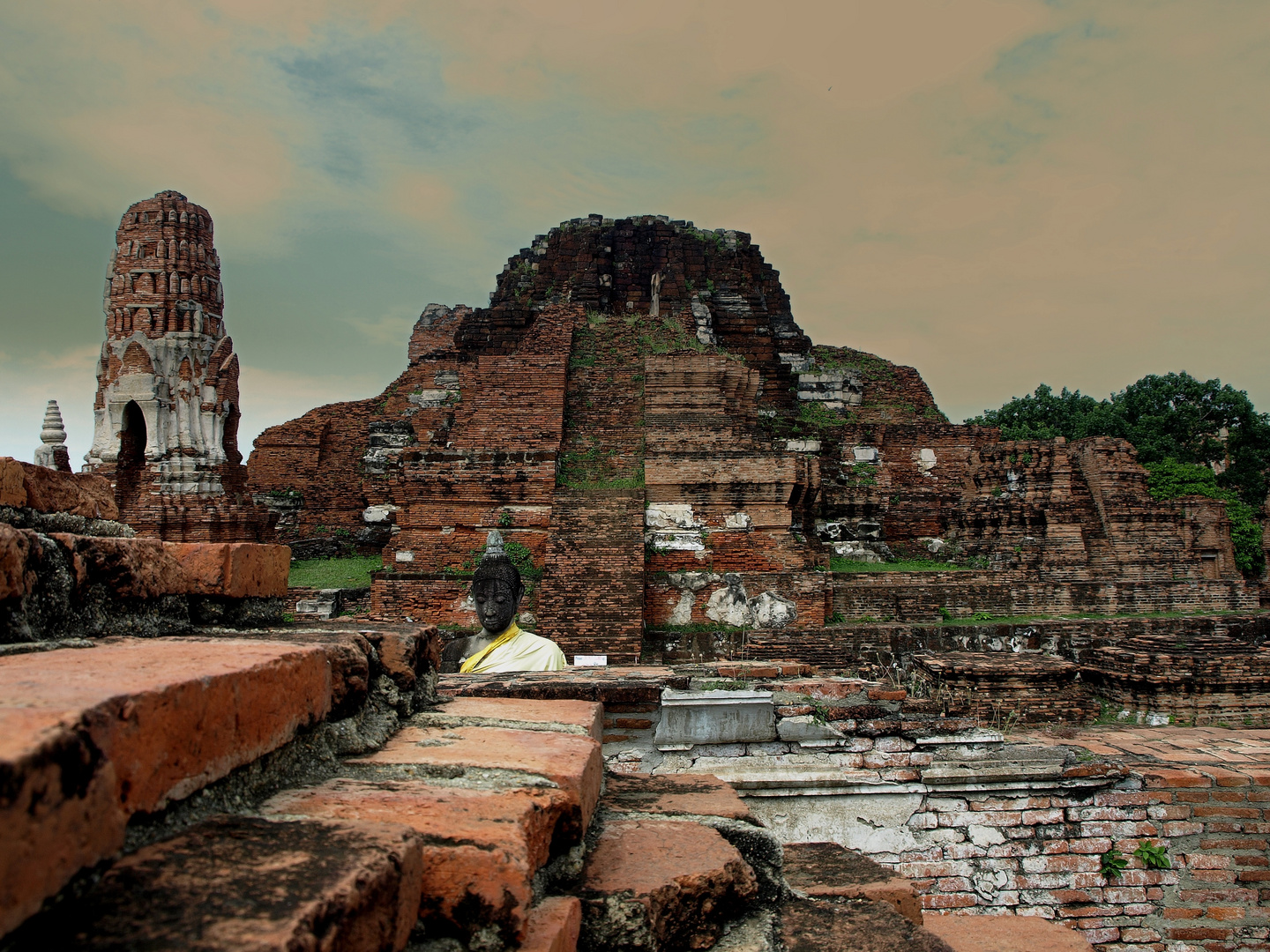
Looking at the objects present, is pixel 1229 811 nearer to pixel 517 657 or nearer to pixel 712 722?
pixel 712 722

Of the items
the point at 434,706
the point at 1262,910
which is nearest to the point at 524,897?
the point at 434,706

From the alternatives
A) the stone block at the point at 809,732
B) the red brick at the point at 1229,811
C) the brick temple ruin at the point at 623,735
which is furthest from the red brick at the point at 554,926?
the red brick at the point at 1229,811

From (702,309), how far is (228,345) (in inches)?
352

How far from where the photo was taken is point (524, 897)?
1.19 meters

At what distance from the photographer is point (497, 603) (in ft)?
17.2

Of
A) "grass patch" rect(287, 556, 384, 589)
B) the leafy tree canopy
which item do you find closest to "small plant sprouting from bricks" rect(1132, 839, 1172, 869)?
"grass patch" rect(287, 556, 384, 589)

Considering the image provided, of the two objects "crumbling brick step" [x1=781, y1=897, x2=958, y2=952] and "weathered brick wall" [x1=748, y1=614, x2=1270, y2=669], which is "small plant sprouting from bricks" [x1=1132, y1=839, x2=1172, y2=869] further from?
"weathered brick wall" [x1=748, y1=614, x2=1270, y2=669]

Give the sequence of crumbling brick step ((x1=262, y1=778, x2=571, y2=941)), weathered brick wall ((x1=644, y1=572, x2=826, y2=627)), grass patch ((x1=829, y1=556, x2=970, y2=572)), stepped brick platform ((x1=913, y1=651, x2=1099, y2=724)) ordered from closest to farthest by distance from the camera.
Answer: crumbling brick step ((x1=262, y1=778, x2=571, y2=941)), stepped brick platform ((x1=913, y1=651, x2=1099, y2=724)), weathered brick wall ((x1=644, y1=572, x2=826, y2=627)), grass patch ((x1=829, y1=556, x2=970, y2=572))

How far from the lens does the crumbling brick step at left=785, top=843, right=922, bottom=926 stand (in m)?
1.99

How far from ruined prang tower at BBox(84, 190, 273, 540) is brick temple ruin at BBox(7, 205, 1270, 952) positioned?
46.4 inches

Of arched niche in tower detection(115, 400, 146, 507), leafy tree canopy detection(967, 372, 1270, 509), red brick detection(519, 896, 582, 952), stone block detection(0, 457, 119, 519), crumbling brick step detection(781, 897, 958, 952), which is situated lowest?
crumbling brick step detection(781, 897, 958, 952)

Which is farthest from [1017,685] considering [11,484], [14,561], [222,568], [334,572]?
[334,572]

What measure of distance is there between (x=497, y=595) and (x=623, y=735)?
1.71 metres

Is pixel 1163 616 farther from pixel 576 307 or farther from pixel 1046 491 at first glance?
pixel 576 307
